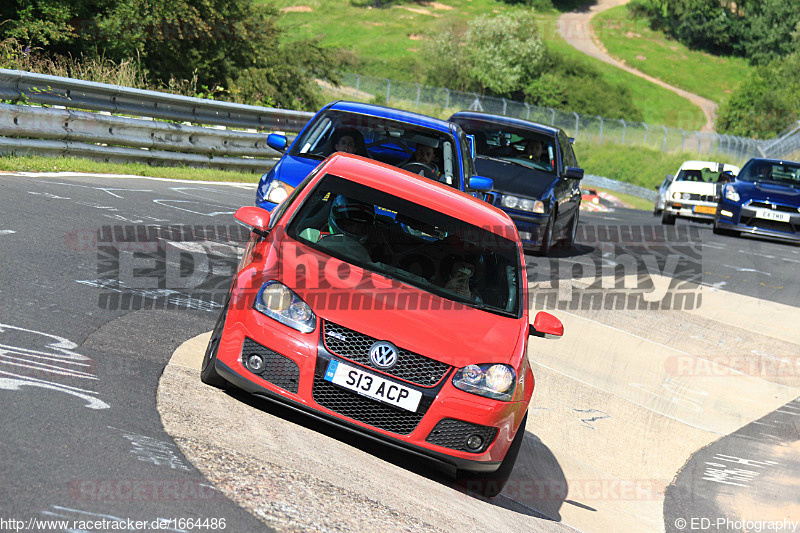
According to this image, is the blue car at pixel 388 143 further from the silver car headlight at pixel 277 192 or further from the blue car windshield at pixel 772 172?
the blue car windshield at pixel 772 172

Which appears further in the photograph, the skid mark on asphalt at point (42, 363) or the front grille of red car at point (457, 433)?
the front grille of red car at point (457, 433)

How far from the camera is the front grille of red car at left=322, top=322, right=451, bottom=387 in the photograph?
513cm

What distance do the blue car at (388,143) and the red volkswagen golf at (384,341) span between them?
4036mm

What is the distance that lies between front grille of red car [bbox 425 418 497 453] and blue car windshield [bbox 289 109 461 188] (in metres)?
5.13

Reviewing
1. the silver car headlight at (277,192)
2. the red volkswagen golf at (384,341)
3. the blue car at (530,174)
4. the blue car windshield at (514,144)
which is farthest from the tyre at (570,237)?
the red volkswagen golf at (384,341)

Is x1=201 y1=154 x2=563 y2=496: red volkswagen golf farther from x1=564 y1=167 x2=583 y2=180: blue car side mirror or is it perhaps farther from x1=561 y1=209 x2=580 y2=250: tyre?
x1=561 y1=209 x2=580 y2=250: tyre

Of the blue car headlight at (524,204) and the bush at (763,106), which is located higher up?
the blue car headlight at (524,204)

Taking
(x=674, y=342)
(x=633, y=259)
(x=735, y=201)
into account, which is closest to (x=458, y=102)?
(x=735, y=201)

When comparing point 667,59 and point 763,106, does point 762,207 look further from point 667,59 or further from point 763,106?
point 667,59

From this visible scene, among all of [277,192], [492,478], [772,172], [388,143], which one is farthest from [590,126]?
[492,478]

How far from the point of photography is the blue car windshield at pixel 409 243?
5.98 m

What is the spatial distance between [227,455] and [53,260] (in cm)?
429

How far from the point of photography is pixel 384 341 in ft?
16.9

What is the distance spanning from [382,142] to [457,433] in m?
5.96
